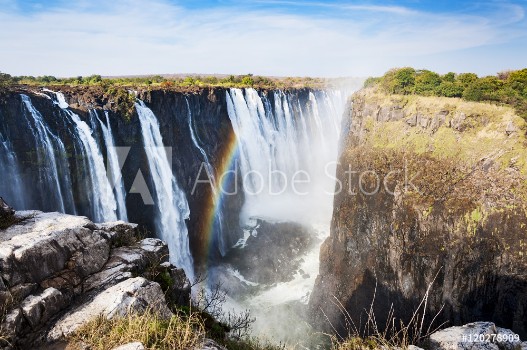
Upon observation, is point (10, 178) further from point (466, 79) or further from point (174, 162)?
point (466, 79)

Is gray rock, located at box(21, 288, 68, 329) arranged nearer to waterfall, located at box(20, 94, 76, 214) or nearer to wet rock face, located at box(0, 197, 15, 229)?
wet rock face, located at box(0, 197, 15, 229)

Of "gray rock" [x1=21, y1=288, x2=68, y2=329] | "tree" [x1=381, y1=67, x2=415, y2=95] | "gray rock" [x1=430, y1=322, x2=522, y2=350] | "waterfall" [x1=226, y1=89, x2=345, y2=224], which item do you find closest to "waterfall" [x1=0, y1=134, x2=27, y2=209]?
"gray rock" [x1=21, y1=288, x2=68, y2=329]

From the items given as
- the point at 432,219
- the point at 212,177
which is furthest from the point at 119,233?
the point at 212,177

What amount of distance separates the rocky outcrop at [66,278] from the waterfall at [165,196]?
63.2ft

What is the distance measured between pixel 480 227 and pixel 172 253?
74.0 ft

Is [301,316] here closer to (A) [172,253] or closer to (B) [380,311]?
(B) [380,311]

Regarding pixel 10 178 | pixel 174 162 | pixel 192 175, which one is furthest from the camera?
pixel 192 175

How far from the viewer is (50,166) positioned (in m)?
21.6

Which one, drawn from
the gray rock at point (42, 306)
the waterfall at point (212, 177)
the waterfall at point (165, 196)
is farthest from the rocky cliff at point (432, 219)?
the gray rock at point (42, 306)

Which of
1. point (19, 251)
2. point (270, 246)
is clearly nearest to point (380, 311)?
point (270, 246)

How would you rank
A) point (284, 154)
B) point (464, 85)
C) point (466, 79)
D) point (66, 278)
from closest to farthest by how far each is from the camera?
point (66, 278)
point (464, 85)
point (466, 79)
point (284, 154)

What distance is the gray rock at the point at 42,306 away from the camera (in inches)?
275

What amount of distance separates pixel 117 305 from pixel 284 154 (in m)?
46.2

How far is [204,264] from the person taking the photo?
33281mm
